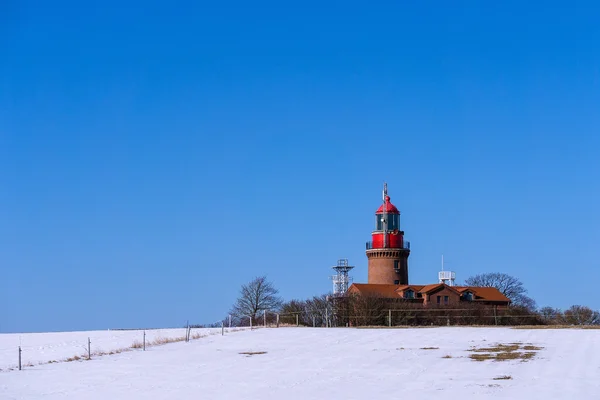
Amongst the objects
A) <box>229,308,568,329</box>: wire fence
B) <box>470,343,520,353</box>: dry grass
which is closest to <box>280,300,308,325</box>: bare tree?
<box>229,308,568,329</box>: wire fence

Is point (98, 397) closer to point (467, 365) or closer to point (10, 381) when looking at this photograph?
point (10, 381)

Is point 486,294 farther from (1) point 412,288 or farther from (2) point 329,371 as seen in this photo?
(2) point 329,371

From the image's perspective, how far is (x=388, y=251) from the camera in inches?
3858

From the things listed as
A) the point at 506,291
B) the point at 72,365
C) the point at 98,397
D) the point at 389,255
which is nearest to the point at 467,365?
the point at 98,397

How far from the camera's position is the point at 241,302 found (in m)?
97.2

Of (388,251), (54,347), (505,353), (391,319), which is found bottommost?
(54,347)

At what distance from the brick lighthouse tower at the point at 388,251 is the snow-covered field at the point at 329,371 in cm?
5301

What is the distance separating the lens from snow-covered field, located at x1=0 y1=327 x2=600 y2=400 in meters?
25.1

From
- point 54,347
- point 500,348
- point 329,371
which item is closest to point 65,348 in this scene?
point 54,347

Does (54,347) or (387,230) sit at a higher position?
(387,230)

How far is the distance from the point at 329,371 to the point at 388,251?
68173 mm

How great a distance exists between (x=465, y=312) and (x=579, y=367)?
46.6 metres

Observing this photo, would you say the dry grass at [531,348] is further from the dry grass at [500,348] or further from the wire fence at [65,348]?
the wire fence at [65,348]

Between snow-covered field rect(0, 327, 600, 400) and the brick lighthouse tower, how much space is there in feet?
174
